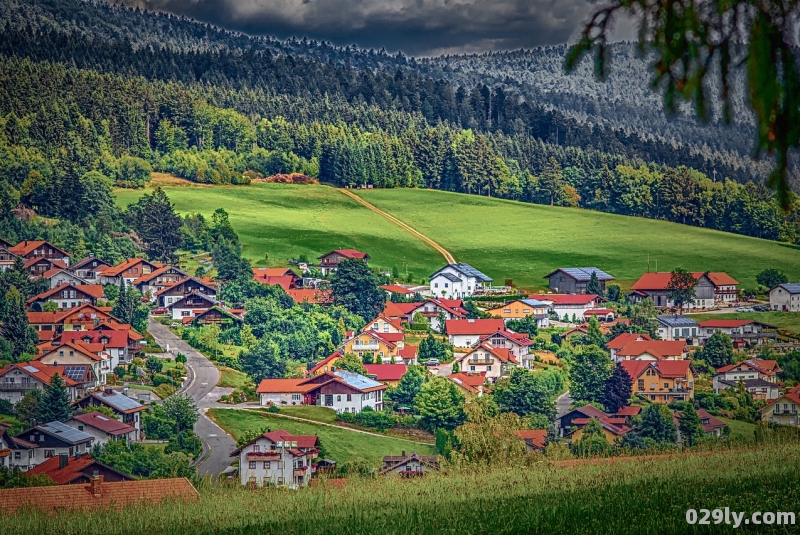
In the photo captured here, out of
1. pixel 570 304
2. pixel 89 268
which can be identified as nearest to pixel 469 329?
pixel 570 304

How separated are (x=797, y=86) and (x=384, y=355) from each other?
154 feet

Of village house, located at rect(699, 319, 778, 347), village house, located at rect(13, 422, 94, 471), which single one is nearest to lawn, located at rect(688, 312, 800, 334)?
village house, located at rect(699, 319, 778, 347)

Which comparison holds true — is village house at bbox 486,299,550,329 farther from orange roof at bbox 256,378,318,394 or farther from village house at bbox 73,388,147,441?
village house at bbox 73,388,147,441

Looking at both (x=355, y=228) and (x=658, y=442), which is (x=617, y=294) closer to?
(x=355, y=228)

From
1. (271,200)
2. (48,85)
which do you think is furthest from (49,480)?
(48,85)

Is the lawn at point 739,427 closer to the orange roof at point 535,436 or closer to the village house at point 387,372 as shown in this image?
the orange roof at point 535,436

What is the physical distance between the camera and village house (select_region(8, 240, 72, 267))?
216 ft

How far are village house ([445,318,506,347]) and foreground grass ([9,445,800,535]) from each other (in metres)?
40.6

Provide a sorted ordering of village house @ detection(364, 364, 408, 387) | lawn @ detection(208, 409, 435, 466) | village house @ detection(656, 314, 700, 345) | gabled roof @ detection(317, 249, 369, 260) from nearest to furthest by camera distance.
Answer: lawn @ detection(208, 409, 435, 466), village house @ detection(364, 364, 408, 387), village house @ detection(656, 314, 700, 345), gabled roof @ detection(317, 249, 369, 260)

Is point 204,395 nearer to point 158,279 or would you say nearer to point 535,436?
point 535,436

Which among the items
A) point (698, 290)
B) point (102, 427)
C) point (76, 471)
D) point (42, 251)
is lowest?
point (102, 427)

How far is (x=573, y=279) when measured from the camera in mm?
67188

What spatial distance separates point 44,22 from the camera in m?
164

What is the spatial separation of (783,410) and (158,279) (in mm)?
34638
